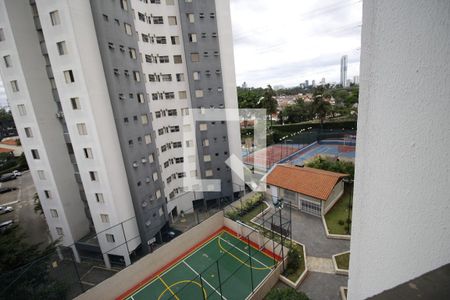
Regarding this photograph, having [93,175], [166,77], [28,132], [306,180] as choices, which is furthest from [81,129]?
[306,180]

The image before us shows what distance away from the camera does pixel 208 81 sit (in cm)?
2241

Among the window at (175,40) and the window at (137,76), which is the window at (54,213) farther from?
the window at (175,40)

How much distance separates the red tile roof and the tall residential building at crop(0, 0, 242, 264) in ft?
22.8

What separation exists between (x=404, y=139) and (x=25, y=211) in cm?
3805

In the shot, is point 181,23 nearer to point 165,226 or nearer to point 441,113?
point 165,226

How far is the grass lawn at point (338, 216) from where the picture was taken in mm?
16216

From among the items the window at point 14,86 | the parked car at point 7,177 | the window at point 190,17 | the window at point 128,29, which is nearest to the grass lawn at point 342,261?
the window at point 128,29

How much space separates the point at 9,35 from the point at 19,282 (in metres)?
15.3

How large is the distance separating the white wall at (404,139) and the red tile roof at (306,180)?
1813cm

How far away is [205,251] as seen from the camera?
17203 millimetres

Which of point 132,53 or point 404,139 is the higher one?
point 132,53

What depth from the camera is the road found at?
868 inches

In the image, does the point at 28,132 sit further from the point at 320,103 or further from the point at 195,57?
the point at 320,103

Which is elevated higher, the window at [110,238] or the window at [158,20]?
the window at [158,20]
